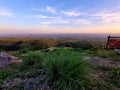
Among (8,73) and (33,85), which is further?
(8,73)

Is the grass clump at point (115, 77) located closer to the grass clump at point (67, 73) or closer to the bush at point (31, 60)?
the grass clump at point (67, 73)

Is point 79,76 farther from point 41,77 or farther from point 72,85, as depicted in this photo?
point 41,77

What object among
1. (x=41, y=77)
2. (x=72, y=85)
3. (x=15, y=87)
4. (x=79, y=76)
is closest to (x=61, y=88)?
(x=72, y=85)

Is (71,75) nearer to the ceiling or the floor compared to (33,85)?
nearer to the ceiling

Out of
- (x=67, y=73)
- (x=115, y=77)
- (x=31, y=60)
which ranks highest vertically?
(x=67, y=73)

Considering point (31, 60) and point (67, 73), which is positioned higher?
point (67, 73)

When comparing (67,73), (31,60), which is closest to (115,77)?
(67,73)

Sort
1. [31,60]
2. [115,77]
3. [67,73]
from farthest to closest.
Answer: [31,60], [115,77], [67,73]

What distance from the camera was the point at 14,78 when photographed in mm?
4145

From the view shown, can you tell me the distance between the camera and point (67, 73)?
3.38 m

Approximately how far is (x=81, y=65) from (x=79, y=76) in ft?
0.72

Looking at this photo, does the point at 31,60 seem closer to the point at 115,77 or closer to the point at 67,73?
the point at 67,73

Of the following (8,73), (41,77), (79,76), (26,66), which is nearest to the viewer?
(79,76)

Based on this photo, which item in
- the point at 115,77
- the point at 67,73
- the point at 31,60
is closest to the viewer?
the point at 67,73
